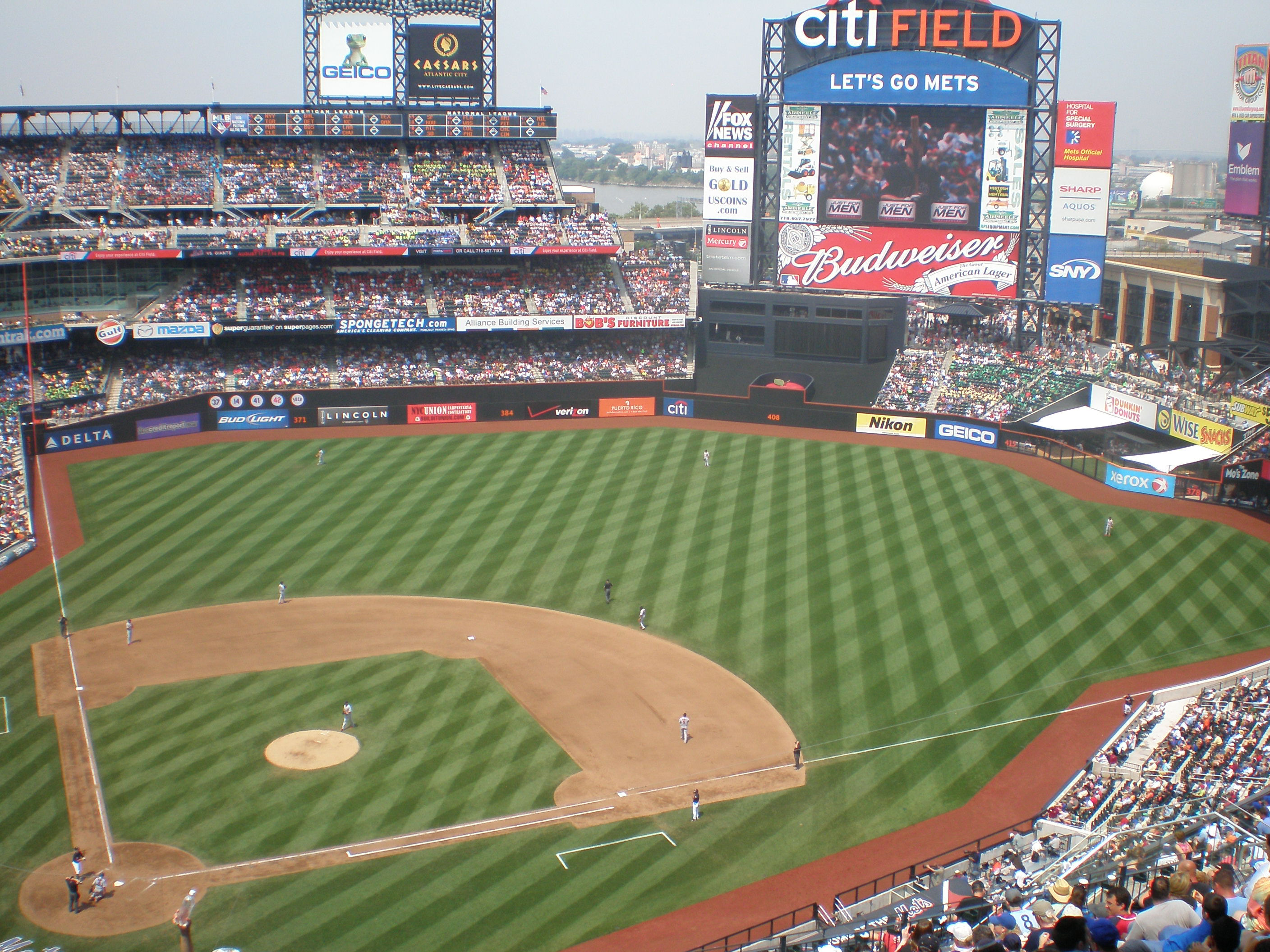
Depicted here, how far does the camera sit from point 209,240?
54.7 metres

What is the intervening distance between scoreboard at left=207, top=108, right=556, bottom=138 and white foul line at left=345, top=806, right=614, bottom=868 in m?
46.8

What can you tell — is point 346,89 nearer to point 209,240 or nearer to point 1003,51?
point 209,240

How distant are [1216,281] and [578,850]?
42581mm

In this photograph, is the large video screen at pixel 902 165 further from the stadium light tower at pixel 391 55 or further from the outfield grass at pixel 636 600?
the stadium light tower at pixel 391 55

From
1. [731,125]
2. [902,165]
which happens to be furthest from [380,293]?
[902,165]

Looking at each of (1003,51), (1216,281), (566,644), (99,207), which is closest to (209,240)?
(99,207)

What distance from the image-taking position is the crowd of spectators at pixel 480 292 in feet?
187

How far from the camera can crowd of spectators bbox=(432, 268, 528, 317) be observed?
5688 centimetres

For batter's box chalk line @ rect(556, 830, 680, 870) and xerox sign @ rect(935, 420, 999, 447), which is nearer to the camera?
batter's box chalk line @ rect(556, 830, 680, 870)

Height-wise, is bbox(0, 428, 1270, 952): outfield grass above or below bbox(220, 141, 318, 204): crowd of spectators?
below

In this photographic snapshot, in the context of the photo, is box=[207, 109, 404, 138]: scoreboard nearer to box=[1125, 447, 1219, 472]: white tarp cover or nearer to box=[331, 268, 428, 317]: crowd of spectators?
box=[331, 268, 428, 317]: crowd of spectators

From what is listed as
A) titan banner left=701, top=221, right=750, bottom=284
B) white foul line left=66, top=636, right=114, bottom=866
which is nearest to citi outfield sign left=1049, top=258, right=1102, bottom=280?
titan banner left=701, top=221, right=750, bottom=284

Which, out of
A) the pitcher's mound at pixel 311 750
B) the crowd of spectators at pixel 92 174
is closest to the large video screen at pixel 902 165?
the crowd of spectators at pixel 92 174

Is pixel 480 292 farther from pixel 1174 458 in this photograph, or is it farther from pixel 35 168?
pixel 1174 458
